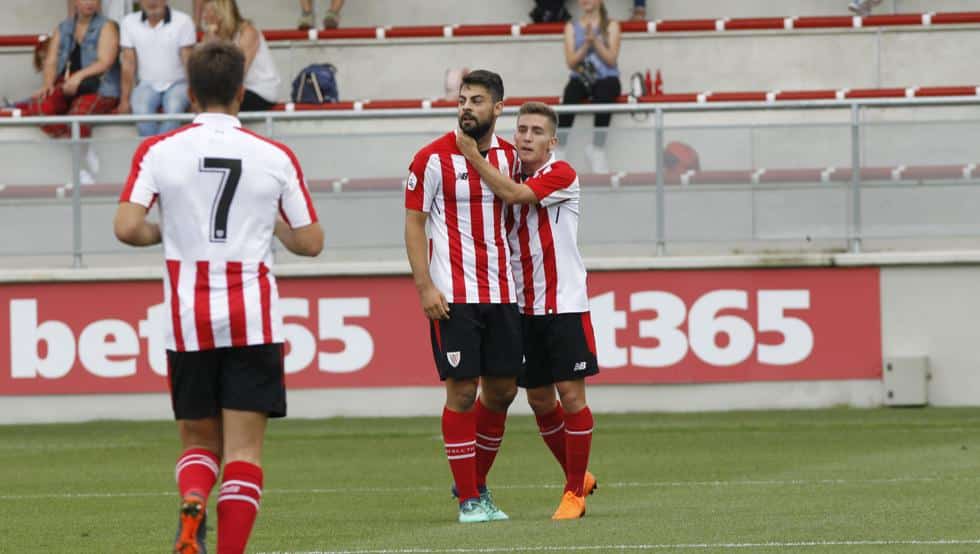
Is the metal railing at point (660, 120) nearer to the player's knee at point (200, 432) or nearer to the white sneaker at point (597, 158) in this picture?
the white sneaker at point (597, 158)

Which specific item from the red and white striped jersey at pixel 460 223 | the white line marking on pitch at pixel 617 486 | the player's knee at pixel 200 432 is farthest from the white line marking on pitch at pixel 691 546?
the white line marking on pitch at pixel 617 486

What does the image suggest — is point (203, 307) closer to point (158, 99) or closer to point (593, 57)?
point (158, 99)

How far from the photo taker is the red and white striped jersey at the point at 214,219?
235 inches

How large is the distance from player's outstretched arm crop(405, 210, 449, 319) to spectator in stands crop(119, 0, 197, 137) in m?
9.44

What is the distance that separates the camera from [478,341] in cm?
825

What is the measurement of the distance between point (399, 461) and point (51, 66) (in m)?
7.49

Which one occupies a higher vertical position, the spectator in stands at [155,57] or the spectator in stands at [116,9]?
the spectator in stands at [116,9]

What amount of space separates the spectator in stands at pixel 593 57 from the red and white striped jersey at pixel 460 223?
9764 millimetres

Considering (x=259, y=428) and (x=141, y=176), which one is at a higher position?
(x=141, y=176)

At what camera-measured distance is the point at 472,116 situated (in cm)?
816

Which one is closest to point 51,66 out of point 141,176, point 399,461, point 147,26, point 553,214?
point 147,26

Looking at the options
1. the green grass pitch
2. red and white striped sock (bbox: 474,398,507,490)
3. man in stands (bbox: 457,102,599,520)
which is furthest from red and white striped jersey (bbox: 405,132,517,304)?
the green grass pitch

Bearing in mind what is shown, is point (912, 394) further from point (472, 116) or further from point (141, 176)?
point (141, 176)

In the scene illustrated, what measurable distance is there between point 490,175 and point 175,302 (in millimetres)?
2425
